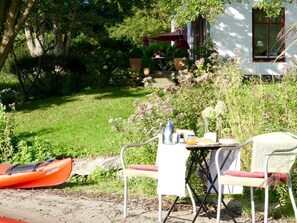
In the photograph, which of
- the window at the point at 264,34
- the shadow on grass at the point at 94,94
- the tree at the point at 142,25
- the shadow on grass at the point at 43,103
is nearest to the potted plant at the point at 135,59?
the shadow on grass at the point at 94,94

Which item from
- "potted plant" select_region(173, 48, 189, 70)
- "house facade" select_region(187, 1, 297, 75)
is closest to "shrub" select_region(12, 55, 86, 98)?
"potted plant" select_region(173, 48, 189, 70)

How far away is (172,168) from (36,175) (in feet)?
12.2

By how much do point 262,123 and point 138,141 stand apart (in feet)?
6.70

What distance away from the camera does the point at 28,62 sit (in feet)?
86.4

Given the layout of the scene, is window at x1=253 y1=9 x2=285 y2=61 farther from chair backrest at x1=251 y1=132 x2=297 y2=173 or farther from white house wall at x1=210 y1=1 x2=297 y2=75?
chair backrest at x1=251 y1=132 x2=297 y2=173

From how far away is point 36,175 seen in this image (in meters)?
10.9

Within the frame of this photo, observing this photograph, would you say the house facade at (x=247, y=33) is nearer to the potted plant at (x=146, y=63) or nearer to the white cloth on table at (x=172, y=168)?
the potted plant at (x=146, y=63)

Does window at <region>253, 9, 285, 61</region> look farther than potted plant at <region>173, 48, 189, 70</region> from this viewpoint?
Yes

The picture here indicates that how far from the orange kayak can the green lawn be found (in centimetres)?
295

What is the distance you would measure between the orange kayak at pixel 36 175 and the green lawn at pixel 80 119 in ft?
9.68

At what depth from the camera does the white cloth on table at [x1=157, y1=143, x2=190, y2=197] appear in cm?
774

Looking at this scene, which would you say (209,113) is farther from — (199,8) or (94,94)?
(94,94)

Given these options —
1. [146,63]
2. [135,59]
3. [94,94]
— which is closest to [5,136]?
[94,94]

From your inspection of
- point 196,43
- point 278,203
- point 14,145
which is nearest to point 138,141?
point 278,203
